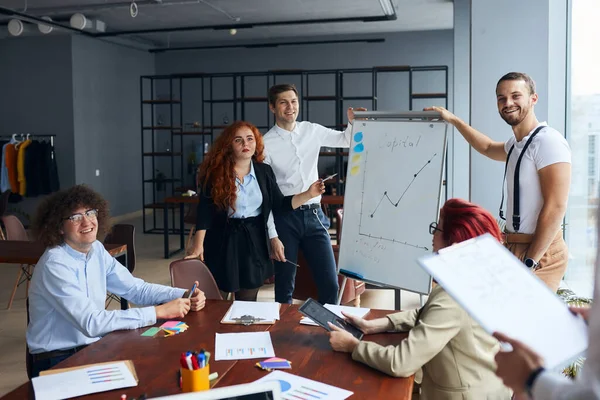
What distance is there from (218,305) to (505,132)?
241cm

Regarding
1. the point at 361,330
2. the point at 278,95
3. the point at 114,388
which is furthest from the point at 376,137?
the point at 114,388

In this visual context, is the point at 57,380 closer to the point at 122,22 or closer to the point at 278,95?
the point at 278,95

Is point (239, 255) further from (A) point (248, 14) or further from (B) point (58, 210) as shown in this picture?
(A) point (248, 14)

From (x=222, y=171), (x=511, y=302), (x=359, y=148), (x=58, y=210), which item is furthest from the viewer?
(x=222, y=171)

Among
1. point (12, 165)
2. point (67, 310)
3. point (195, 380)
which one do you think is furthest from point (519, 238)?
point (12, 165)

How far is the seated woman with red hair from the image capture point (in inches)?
75.4

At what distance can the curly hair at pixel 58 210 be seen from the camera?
2.51 metres

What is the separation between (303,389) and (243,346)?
429mm

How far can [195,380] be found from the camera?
5.63 ft

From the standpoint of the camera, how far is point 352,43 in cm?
1193

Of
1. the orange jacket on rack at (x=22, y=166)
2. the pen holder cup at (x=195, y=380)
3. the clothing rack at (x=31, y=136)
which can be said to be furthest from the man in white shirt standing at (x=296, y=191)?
the orange jacket on rack at (x=22, y=166)

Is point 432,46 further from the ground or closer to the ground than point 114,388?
further from the ground

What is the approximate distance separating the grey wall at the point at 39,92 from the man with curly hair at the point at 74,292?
8245 mm

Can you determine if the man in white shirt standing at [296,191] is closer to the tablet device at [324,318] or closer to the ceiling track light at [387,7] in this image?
the tablet device at [324,318]
